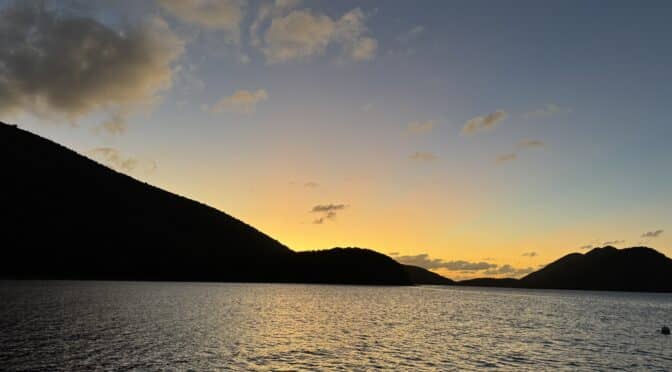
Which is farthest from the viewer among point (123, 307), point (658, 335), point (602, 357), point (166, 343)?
point (123, 307)

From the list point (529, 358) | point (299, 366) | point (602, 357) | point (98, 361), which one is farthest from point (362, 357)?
point (602, 357)

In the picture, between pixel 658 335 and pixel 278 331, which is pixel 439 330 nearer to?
pixel 278 331

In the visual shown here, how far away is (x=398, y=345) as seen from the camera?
60844 millimetres

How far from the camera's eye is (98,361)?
139ft

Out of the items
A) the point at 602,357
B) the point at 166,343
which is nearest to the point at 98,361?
the point at 166,343

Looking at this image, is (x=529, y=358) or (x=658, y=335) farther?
(x=658, y=335)

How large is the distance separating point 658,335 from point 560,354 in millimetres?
47103

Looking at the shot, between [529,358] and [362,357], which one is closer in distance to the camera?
[362,357]

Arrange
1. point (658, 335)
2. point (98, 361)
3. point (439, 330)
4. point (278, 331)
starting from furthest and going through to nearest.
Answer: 1. point (658, 335)
2. point (439, 330)
3. point (278, 331)
4. point (98, 361)

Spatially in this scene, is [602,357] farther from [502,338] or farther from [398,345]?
[398,345]

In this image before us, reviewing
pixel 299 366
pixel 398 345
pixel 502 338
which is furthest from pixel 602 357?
pixel 299 366

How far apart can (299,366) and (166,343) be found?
63.2 ft

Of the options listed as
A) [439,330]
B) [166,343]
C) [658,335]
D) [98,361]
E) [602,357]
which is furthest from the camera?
[658,335]

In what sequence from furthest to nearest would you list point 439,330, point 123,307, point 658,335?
point 123,307
point 658,335
point 439,330
